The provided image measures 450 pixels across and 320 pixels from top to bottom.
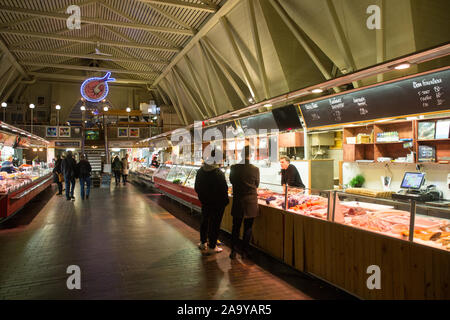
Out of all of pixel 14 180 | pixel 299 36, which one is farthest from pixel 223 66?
pixel 14 180

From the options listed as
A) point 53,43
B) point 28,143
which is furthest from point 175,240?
point 53,43

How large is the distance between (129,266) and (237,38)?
356 inches

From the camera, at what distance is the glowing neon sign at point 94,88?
20.3m

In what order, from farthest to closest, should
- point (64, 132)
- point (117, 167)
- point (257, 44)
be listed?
point (64, 132)
point (117, 167)
point (257, 44)

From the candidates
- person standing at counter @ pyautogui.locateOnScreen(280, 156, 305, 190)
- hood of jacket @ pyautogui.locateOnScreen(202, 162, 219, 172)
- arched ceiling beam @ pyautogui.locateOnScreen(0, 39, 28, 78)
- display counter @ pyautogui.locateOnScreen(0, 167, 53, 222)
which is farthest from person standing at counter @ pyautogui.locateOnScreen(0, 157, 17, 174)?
person standing at counter @ pyautogui.locateOnScreen(280, 156, 305, 190)

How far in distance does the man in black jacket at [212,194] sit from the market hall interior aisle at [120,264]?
334 millimetres

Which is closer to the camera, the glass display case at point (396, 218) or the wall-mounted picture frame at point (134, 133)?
the glass display case at point (396, 218)

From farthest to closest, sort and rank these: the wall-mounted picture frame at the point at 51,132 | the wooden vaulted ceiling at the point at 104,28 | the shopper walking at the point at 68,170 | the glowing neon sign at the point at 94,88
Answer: the wall-mounted picture frame at the point at 51,132 → the glowing neon sign at the point at 94,88 → the wooden vaulted ceiling at the point at 104,28 → the shopper walking at the point at 68,170

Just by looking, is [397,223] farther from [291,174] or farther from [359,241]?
[291,174]

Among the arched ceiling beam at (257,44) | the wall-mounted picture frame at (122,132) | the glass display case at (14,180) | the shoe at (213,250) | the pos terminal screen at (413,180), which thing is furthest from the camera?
the wall-mounted picture frame at (122,132)

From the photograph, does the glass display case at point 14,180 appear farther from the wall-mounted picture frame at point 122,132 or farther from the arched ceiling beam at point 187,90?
the wall-mounted picture frame at point 122,132

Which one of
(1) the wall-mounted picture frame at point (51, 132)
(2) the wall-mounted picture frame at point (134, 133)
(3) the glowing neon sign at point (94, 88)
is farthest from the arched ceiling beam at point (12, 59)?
(2) the wall-mounted picture frame at point (134, 133)

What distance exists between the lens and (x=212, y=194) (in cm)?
501

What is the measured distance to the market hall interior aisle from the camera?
3580 millimetres
